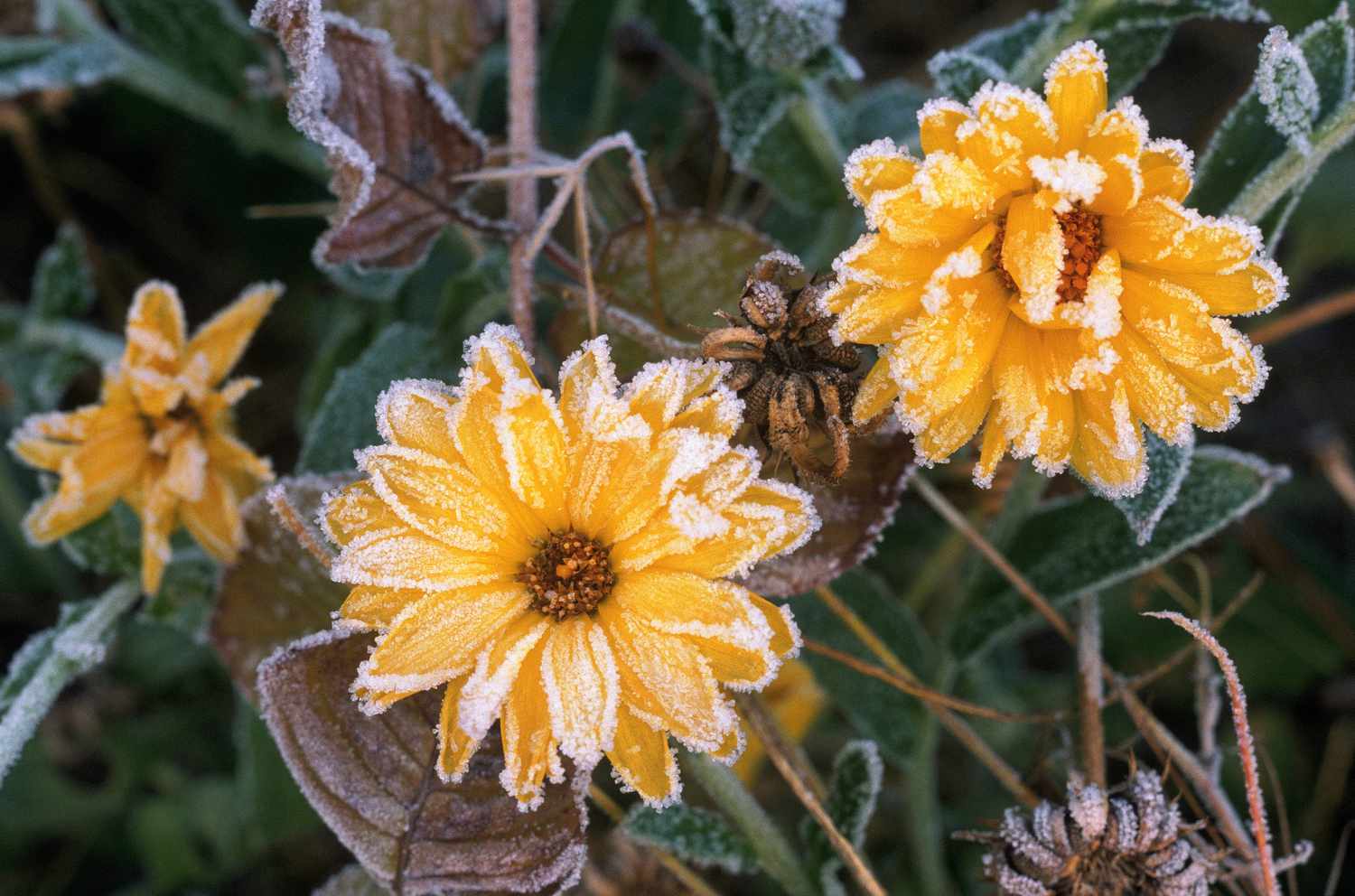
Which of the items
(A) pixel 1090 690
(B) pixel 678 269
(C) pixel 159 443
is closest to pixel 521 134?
(B) pixel 678 269

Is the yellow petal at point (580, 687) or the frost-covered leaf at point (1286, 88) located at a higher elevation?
the frost-covered leaf at point (1286, 88)

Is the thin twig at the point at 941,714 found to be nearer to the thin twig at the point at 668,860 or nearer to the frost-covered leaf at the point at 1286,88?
the thin twig at the point at 668,860

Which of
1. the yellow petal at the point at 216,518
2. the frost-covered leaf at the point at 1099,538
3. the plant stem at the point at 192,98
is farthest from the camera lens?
the plant stem at the point at 192,98

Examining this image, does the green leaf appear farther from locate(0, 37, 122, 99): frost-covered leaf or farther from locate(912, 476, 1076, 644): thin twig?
locate(912, 476, 1076, 644): thin twig

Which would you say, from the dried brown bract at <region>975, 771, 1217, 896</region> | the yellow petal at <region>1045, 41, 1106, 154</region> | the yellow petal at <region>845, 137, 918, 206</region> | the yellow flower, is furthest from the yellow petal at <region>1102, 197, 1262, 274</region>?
the yellow flower

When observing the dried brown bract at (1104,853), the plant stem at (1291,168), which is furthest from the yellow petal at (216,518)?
the plant stem at (1291,168)
